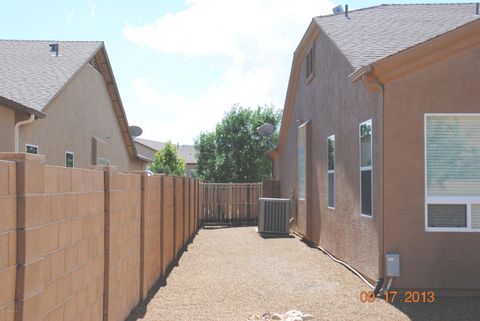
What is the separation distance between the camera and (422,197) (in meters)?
8.28

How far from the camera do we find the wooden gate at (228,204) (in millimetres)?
24125

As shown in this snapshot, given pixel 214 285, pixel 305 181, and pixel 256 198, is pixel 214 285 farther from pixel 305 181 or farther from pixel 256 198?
pixel 256 198

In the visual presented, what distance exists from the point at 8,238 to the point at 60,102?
12.8 metres

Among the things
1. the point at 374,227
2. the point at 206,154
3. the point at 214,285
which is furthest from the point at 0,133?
the point at 206,154

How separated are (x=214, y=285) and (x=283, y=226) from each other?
855cm

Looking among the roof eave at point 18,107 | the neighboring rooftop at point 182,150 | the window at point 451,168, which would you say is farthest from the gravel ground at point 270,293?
the neighboring rooftop at point 182,150

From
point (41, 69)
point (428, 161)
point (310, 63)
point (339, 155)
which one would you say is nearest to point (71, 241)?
point (428, 161)

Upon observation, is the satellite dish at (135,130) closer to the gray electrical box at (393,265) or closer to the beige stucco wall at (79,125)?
the beige stucco wall at (79,125)

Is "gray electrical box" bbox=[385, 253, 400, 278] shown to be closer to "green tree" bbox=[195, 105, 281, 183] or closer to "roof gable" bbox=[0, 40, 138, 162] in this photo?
"roof gable" bbox=[0, 40, 138, 162]

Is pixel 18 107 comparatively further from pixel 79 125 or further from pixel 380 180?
pixel 380 180

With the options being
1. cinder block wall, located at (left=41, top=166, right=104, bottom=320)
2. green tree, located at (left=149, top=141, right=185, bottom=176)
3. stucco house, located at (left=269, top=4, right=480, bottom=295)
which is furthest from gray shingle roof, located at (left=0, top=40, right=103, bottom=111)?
green tree, located at (left=149, top=141, right=185, bottom=176)

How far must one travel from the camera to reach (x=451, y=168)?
27.4 feet

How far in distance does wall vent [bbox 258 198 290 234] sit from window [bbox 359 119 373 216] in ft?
25.6

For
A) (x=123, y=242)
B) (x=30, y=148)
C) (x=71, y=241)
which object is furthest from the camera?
(x=30, y=148)
